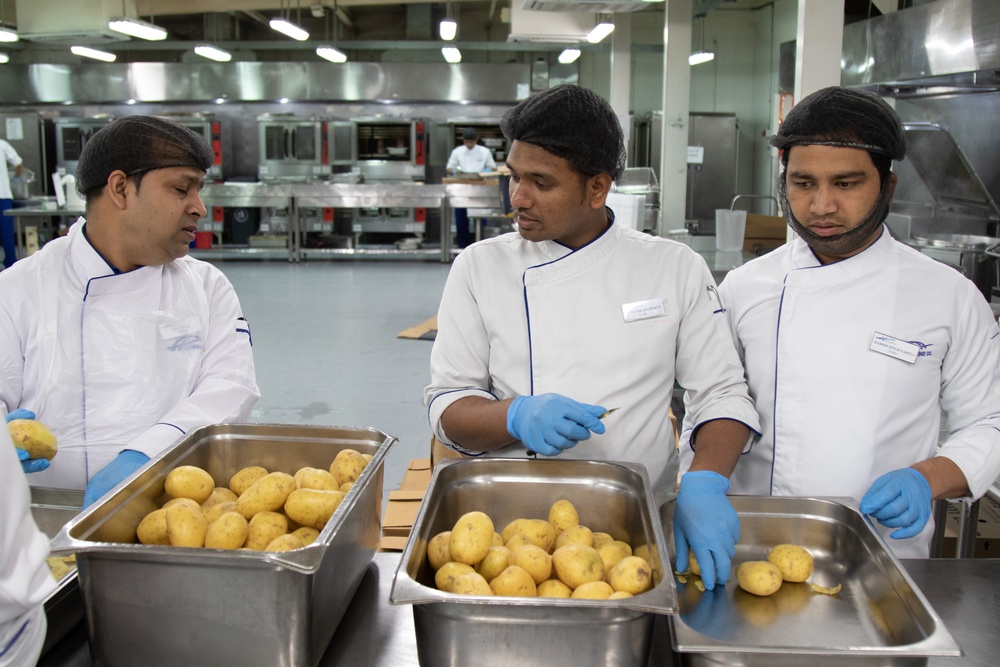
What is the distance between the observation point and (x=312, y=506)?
1.16 metres

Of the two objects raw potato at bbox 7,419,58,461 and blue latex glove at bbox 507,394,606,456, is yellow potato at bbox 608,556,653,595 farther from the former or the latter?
raw potato at bbox 7,419,58,461

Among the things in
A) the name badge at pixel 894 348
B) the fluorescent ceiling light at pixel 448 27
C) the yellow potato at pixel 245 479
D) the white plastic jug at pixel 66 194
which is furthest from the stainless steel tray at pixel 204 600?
the fluorescent ceiling light at pixel 448 27

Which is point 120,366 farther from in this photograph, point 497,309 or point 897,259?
point 897,259

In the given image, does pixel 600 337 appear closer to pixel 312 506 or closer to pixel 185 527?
pixel 312 506

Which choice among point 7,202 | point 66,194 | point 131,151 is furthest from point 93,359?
point 7,202

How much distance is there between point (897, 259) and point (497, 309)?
763mm

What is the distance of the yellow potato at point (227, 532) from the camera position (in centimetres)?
108

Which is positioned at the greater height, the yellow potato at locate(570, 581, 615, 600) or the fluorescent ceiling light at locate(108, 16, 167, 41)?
the fluorescent ceiling light at locate(108, 16, 167, 41)

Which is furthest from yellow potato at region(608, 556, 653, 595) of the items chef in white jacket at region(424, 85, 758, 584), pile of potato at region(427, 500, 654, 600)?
chef in white jacket at region(424, 85, 758, 584)

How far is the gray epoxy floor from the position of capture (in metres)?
4.41

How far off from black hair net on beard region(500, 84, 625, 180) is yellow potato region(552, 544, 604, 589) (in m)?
0.74

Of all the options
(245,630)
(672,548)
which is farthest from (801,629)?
(245,630)

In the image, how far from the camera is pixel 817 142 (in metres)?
1.46

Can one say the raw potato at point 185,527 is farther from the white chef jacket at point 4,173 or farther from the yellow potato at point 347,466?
the white chef jacket at point 4,173
